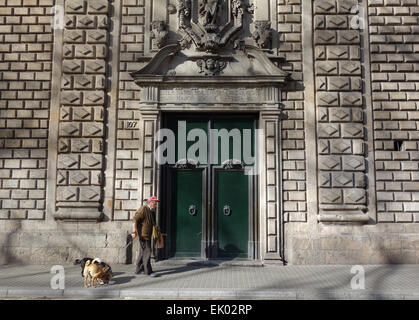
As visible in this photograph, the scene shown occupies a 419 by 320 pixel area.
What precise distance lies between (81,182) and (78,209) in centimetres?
74

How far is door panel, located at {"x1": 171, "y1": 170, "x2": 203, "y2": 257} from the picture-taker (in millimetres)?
10375

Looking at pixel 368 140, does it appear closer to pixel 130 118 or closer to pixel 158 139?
pixel 158 139

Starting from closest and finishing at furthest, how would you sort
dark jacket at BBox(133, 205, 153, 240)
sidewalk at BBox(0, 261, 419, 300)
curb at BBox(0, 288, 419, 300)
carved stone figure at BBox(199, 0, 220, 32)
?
curb at BBox(0, 288, 419, 300), sidewalk at BBox(0, 261, 419, 300), dark jacket at BBox(133, 205, 153, 240), carved stone figure at BBox(199, 0, 220, 32)

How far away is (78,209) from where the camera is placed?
33.3 feet

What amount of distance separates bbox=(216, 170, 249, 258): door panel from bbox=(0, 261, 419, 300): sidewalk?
2.66 feet

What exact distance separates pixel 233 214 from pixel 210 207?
0.68 m

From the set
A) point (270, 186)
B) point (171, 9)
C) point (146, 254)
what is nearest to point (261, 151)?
point (270, 186)

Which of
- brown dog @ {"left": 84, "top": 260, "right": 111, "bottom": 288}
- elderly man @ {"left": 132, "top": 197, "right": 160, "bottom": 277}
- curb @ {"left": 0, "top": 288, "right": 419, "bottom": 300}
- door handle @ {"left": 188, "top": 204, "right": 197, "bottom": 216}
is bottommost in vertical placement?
curb @ {"left": 0, "top": 288, "right": 419, "bottom": 300}

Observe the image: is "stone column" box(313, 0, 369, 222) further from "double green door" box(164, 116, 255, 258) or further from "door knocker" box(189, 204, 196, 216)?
"door knocker" box(189, 204, 196, 216)

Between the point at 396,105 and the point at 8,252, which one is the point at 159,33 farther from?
the point at 8,252

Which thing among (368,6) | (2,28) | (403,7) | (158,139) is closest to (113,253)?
(158,139)

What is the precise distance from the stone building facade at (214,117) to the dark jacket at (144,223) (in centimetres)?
166

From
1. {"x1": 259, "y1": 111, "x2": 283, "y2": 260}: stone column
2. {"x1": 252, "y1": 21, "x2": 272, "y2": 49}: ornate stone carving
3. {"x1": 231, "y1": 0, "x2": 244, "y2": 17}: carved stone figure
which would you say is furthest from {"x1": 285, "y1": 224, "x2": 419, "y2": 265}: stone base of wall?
{"x1": 231, "y1": 0, "x2": 244, "y2": 17}: carved stone figure

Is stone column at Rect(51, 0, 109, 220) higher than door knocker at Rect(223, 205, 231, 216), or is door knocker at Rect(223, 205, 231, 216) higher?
stone column at Rect(51, 0, 109, 220)
